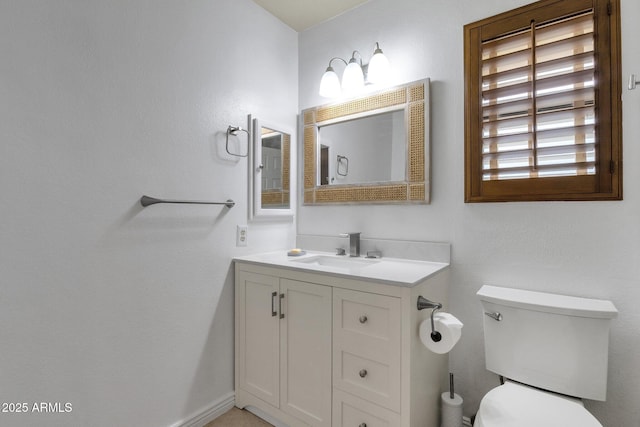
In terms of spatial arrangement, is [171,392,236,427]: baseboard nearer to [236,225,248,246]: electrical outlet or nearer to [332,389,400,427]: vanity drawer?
[332,389,400,427]: vanity drawer

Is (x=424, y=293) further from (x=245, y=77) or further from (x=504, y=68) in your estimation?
(x=245, y=77)

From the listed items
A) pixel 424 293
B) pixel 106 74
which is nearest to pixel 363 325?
pixel 424 293

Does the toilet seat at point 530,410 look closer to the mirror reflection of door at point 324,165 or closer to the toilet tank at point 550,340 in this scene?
the toilet tank at point 550,340

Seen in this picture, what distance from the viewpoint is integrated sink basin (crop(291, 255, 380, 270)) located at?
5.70 feet

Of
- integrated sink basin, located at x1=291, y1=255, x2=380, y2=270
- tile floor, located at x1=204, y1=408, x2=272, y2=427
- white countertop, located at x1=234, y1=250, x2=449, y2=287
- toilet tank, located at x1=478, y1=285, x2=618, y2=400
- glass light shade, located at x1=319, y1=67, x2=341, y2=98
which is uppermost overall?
glass light shade, located at x1=319, y1=67, x2=341, y2=98

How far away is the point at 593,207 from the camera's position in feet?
4.17

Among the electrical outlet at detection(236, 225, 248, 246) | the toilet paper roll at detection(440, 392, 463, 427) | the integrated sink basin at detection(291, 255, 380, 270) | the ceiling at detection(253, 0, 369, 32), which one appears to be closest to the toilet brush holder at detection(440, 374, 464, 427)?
the toilet paper roll at detection(440, 392, 463, 427)

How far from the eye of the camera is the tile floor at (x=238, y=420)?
62.8 inches

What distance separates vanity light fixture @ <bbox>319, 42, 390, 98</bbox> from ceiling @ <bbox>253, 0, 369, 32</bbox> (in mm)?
300

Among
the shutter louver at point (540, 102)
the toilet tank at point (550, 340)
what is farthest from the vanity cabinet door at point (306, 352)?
the shutter louver at point (540, 102)

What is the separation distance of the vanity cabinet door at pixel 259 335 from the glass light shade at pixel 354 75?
1.22 m

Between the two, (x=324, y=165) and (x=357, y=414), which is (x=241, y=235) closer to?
(x=324, y=165)

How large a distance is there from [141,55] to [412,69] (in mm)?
1368

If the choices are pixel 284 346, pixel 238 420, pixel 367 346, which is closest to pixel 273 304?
pixel 284 346
